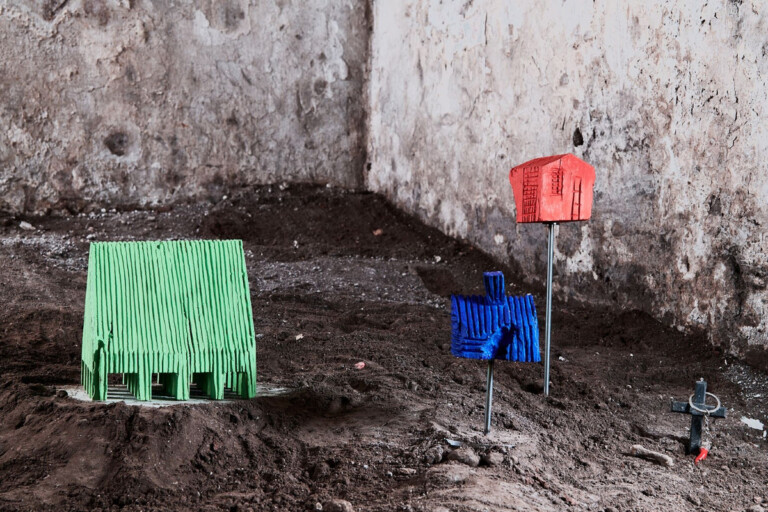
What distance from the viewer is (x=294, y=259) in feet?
20.1

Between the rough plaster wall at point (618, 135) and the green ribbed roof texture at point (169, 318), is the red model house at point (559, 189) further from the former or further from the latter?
the green ribbed roof texture at point (169, 318)

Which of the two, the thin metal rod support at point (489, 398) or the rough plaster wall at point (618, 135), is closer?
the thin metal rod support at point (489, 398)

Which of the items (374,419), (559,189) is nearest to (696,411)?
(559,189)

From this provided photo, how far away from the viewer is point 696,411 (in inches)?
114

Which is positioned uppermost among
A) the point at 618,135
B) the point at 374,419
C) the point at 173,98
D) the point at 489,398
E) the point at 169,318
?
the point at 173,98

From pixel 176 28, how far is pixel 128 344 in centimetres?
470

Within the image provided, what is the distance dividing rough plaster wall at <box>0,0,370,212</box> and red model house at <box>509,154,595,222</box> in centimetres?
425

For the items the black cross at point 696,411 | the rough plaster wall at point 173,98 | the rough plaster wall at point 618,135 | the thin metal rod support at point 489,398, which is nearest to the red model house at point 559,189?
the thin metal rod support at point 489,398

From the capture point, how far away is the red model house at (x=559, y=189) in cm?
334

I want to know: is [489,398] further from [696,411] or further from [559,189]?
[559,189]

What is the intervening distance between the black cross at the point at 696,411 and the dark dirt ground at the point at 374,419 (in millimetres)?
70

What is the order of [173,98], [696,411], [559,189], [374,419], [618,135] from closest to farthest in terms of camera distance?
[696,411], [374,419], [559,189], [618,135], [173,98]

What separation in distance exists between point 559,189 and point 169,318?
1.72m

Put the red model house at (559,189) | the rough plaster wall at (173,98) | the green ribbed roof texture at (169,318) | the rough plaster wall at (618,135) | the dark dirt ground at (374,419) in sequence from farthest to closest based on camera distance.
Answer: the rough plaster wall at (173,98), the rough plaster wall at (618,135), the red model house at (559,189), the green ribbed roof texture at (169,318), the dark dirt ground at (374,419)
